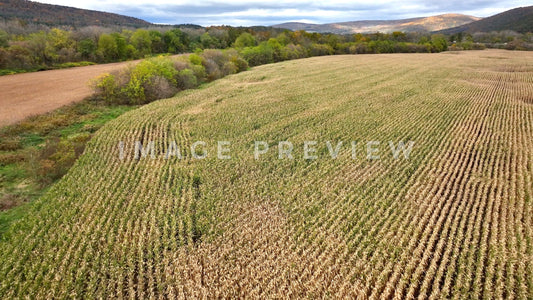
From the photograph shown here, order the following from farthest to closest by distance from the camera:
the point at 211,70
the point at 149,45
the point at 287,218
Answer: the point at 149,45 < the point at 211,70 < the point at 287,218

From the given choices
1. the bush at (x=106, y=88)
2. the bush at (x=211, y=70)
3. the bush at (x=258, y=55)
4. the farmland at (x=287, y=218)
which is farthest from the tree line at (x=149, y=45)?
the farmland at (x=287, y=218)

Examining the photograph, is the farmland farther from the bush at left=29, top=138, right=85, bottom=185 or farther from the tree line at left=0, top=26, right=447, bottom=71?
the tree line at left=0, top=26, right=447, bottom=71

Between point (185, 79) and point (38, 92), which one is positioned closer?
point (38, 92)

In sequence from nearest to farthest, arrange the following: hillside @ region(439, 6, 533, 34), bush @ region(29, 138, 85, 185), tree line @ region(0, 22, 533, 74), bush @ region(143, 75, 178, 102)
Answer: bush @ region(29, 138, 85, 185), bush @ region(143, 75, 178, 102), tree line @ region(0, 22, 533, 74), hillside @ region(439, 6, 533, 34)

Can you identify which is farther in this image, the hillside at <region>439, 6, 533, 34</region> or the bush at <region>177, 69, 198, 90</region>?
the hillside at <region>439, 6, 533, 34</region>

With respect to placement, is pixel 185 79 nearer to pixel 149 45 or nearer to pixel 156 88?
pixel 156 88

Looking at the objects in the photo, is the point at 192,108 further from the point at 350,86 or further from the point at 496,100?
the point at 496,100

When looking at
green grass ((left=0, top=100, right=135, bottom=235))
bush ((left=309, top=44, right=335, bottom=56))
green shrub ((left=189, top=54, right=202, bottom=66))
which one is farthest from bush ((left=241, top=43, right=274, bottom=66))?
green grass ((left=0, top=100, right=135, bottom=235))

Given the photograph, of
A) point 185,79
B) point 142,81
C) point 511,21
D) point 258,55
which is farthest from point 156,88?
point 511,21

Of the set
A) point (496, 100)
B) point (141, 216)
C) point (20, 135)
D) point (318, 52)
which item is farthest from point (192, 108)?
point (318, 52)
